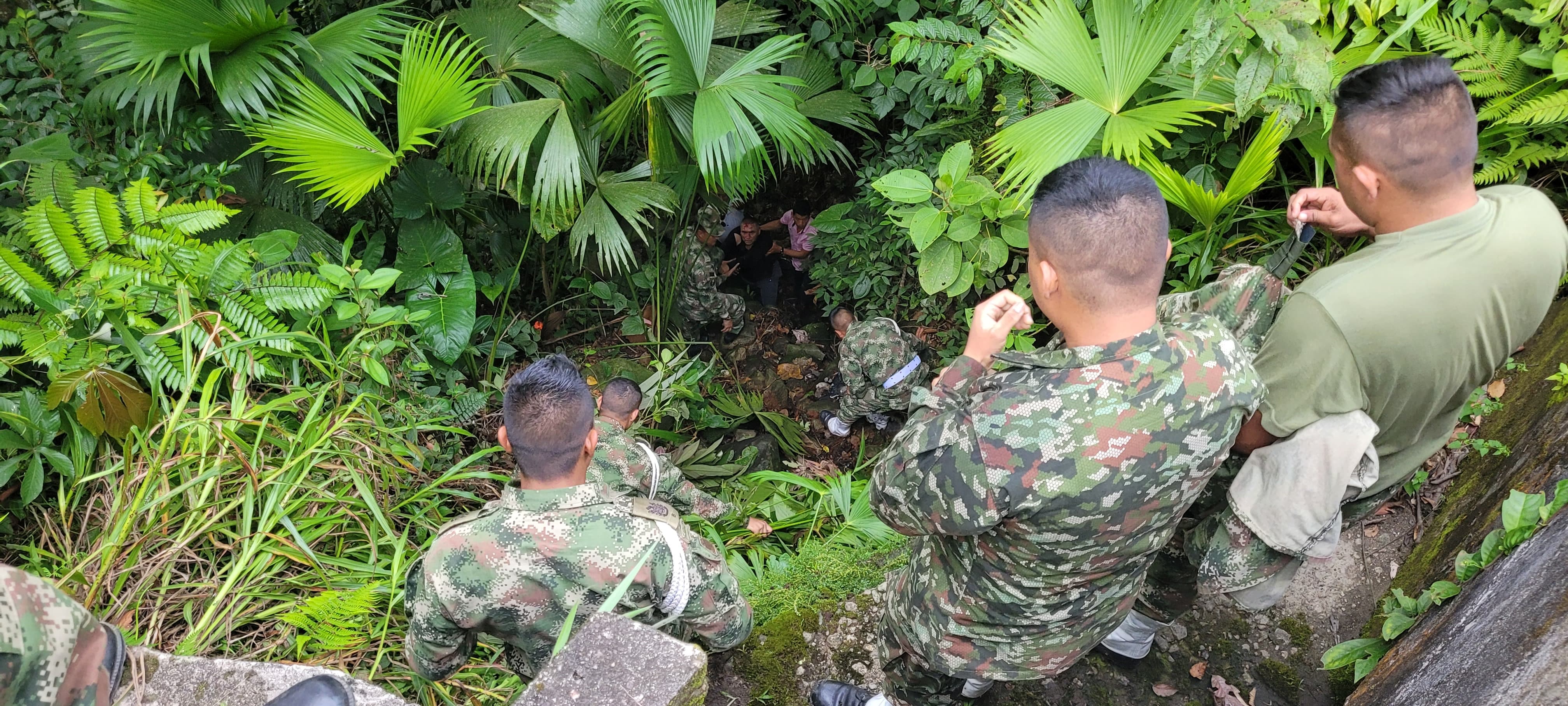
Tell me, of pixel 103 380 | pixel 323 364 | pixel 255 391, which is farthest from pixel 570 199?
pixel 103 380

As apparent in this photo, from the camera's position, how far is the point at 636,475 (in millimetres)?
3205

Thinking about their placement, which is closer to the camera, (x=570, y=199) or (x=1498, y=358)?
(x=1498, y=358)

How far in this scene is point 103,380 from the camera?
2.65m

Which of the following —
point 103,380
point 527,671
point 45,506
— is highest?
point 103,380

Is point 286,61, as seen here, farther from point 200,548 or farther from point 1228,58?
point 1228,58

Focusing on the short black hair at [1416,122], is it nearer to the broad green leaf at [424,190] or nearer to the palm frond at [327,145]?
the palm frond at [327,145]

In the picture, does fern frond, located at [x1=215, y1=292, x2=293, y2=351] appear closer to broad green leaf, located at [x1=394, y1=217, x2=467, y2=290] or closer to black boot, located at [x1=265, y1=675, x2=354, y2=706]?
broad green leaf, located at [x1=394, y1=217, x2=467, y2=290]

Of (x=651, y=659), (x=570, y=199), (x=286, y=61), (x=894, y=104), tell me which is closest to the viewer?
(x=651, y=659)

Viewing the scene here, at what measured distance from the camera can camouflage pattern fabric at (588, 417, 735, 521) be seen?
3129 millimetres

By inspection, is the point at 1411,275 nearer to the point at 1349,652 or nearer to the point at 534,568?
the point at 1349,652

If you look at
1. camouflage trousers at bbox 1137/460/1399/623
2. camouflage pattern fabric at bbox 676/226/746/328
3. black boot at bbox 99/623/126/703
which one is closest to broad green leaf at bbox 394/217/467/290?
camouflage pattern fabric at bbox 676/226/746/328

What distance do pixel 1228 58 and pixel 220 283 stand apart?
373cm

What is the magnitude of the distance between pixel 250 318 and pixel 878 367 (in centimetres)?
280

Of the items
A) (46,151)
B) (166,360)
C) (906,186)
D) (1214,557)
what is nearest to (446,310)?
(166,360)
